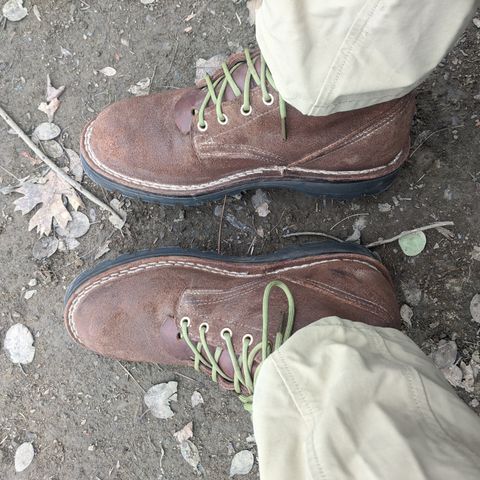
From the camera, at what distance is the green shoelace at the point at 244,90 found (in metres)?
1.54

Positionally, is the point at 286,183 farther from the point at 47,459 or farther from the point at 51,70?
the point at 47,459

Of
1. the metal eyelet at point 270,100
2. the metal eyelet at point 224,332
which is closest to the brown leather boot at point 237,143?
the metal eyelet at point 270,100

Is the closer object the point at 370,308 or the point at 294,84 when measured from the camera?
the point at 294,84

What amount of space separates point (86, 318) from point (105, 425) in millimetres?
472

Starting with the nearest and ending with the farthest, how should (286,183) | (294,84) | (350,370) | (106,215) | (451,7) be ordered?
(451,7), (350,370), (294,84), (286,183), (106,215)

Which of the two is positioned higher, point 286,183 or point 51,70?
point 51,70

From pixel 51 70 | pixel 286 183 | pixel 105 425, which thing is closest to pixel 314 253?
pixel 286 183

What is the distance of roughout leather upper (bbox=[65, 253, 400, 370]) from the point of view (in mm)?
1607

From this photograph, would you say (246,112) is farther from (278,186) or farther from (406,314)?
(406,314)

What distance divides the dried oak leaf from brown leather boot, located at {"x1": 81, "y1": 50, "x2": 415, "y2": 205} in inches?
8.7

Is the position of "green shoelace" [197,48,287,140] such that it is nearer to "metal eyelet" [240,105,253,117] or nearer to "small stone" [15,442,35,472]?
"metal eyelet" [240,105,253,117]

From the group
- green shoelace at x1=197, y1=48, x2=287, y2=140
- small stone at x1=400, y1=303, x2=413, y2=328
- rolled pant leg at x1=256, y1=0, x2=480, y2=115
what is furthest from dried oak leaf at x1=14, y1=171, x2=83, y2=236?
small stone at x1=400, y1=303, x2=413, y2=328

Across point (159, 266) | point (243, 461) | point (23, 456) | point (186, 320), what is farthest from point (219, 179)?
point (23, 456)

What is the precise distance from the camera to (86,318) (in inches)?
73.8
